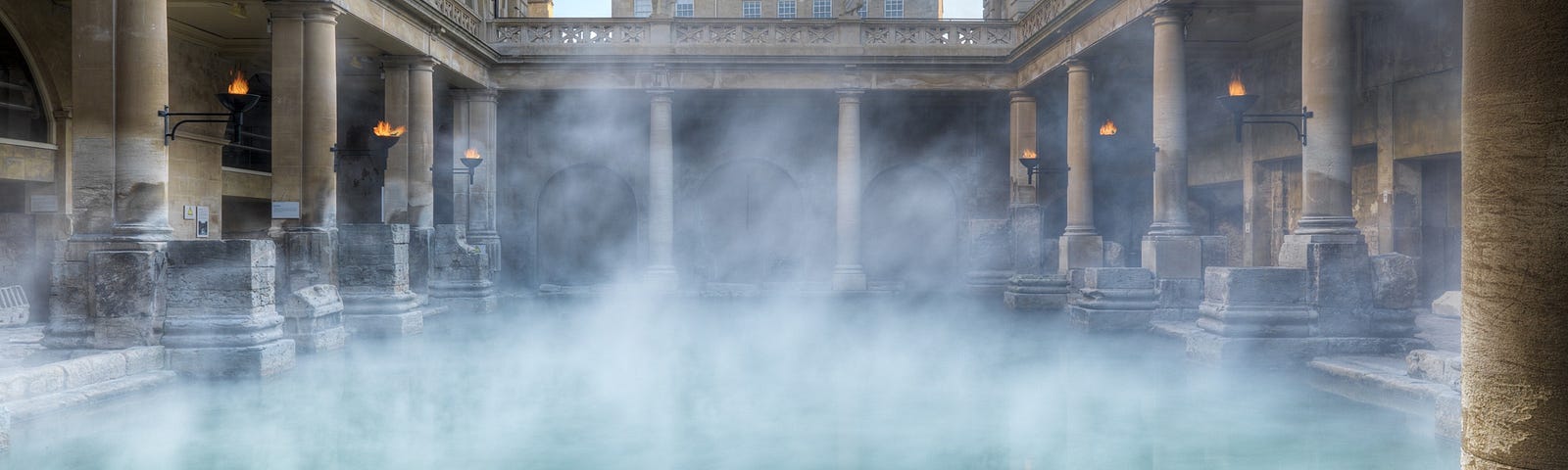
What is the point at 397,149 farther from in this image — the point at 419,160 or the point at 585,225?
the point at 585,225

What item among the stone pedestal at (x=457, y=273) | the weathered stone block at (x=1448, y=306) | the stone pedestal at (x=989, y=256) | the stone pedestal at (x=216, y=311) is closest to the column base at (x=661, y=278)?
the stone pedestal at (x=457, y=273)

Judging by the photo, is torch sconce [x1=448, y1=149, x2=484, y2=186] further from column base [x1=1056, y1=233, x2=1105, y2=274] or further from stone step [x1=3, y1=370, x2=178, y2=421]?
column base [x1=1056, y1=233, x2=1105, y2=274]

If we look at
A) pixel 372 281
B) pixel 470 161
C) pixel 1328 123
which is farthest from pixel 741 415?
pixel 470 161

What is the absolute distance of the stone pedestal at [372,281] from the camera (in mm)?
11695

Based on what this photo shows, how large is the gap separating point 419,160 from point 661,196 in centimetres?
503

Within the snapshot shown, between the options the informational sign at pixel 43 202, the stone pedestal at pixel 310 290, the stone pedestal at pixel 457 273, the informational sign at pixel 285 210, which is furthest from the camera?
the stone pedestal at pixel 457 273

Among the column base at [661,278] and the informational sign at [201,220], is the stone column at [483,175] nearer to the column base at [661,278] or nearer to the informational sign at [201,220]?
the column base at [661,278]

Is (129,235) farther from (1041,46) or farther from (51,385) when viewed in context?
(1041,46)

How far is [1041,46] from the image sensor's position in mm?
15945

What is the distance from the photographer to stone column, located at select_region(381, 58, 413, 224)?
14.0 meters

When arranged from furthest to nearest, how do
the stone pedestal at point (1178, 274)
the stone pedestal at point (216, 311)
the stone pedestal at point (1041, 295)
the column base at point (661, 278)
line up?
the column base at point (661, 278)
the stone pedestal at point (1041, 295)
the stone pedestal at point (1178, 274)
the stone pedestal at point (216, 311)

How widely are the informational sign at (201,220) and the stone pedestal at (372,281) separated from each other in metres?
4.26

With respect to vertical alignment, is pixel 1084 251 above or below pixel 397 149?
below

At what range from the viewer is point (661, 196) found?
1833 centimetres
